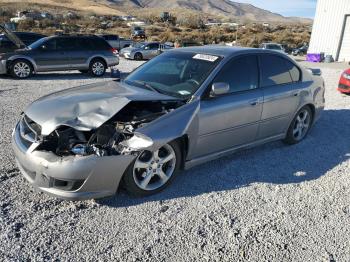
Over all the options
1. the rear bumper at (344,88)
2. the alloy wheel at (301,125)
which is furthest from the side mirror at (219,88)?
the rear bumper at (344,88)

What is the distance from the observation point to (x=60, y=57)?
12445 mm

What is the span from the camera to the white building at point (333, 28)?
23.1 m

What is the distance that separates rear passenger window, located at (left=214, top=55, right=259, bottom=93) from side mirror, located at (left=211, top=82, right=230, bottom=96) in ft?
0.53

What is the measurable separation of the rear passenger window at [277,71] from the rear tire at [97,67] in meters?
9.26

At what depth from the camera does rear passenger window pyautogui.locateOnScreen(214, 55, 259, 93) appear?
4352 millimetres

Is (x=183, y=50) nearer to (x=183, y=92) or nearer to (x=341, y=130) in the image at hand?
(x=183, y=92)

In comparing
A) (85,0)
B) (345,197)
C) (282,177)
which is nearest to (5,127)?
(282,177)

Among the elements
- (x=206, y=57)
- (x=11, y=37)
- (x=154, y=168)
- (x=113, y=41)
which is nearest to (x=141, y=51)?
(x=113, y=41)

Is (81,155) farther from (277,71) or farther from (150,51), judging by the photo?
(150,51)

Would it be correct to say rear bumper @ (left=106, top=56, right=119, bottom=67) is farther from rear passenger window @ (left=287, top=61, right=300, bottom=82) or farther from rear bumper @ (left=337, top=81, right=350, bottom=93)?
rear passenger window @ (left=287, top=61, right=300, bottom=82)

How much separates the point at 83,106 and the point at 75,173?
86 centimetres

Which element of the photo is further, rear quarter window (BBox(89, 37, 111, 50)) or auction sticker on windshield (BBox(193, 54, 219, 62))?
rear quarter window (BBox(89, 37, 111, 50))

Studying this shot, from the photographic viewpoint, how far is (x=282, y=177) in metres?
4.42

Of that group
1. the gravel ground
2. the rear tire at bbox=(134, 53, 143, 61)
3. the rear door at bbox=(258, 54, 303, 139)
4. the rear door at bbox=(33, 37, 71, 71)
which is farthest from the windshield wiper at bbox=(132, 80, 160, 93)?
the rear tire at bbox=(134, 53, 143, 61)
